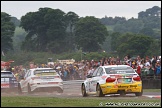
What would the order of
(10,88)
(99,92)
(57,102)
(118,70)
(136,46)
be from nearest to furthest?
(57,102) → (99,92) → (118,70) → (10,88) → (136,46)

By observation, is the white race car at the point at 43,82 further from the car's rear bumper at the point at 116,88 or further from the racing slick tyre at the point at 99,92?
the car's rear bumper at the point at 116,88

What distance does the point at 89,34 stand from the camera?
307 ft

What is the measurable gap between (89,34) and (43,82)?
65395mm

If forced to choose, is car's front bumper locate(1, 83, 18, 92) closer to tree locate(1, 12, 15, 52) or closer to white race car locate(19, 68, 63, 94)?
white race car locate(19, 68, 63, 94)

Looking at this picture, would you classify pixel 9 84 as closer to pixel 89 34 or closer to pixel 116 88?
pixel 116 88

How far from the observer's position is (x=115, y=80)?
72.3ft

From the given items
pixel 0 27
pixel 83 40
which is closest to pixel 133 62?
pixel 0 27

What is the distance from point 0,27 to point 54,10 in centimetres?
1778

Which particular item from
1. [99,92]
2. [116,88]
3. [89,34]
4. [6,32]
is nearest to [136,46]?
[89,34]

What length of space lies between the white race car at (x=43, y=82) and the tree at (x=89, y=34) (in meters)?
59.8

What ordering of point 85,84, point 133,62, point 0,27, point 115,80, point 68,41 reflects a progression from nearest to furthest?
point 115,80
point 85,84
point 133,62
point 0,27
point 68,41

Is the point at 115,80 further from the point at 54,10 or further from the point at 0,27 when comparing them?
the point at 54,10

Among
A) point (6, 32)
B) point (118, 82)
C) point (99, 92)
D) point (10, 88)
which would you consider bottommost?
point (10, 88)

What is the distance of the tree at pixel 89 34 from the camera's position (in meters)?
90.6
